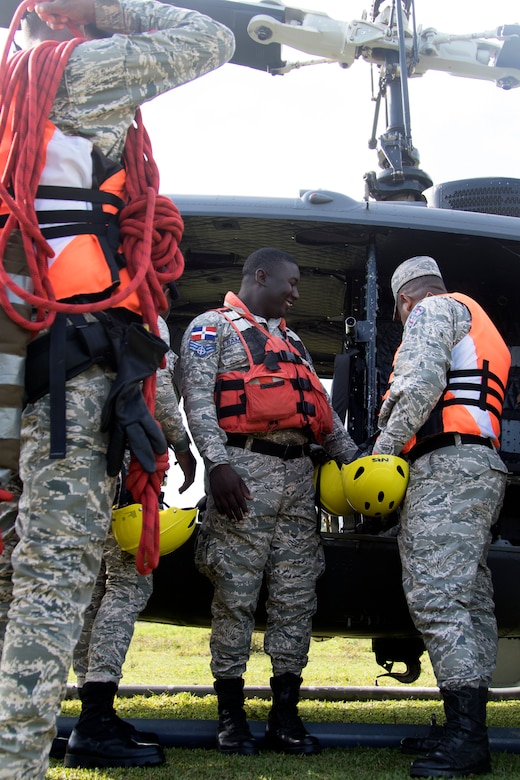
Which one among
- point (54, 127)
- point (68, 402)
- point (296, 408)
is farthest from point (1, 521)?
point (296, 408)

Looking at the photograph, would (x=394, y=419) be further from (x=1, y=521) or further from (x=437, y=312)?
(x=1, y=521)

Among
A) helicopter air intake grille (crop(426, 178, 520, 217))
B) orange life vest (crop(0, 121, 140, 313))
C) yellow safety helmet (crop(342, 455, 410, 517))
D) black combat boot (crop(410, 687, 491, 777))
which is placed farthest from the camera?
helicopter air intake grille (crop(426, 178, 520, 217))

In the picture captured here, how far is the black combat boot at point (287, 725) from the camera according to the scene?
10.1ft

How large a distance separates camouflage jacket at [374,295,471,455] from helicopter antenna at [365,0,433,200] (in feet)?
5.48

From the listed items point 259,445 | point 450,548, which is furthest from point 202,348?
point 450,548

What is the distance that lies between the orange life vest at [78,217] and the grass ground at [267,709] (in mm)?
1599

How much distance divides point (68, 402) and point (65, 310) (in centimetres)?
21

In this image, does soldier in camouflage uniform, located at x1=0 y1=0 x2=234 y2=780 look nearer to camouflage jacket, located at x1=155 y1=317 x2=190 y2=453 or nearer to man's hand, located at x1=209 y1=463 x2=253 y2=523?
camouflage jacket, located at x1=155 y1=317 x2=190 y2=453

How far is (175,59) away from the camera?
2178mm

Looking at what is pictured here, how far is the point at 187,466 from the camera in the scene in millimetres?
3363

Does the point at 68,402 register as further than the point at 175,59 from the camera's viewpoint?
No

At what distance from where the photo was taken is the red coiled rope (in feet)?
6.28

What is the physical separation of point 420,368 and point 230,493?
854mm

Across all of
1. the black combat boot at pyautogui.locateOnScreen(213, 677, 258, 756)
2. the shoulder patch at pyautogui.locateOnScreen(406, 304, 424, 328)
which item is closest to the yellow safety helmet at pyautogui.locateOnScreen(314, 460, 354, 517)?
the shoulder patch at pyautogui.locateOnScreen(406, 304, 424, 328)
